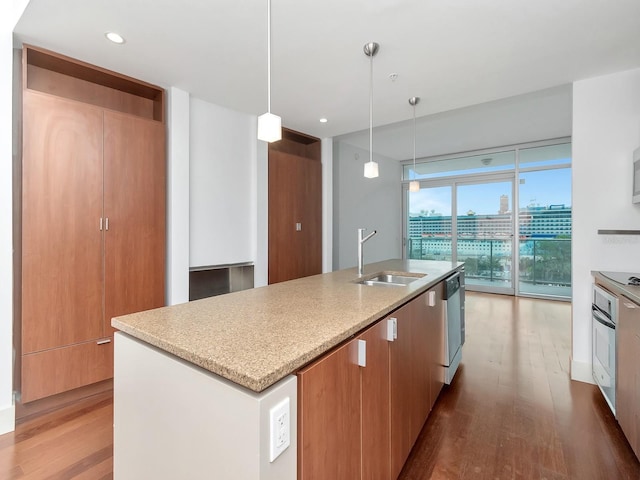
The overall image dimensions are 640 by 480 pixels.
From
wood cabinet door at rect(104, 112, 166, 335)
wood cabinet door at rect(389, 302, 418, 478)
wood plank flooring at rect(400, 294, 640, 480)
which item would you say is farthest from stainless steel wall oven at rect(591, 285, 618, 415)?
wood cabinet door at rect(104, 112, 166, 335)

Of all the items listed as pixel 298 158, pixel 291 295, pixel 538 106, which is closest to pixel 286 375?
pixel 291 295

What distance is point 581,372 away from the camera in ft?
8.59

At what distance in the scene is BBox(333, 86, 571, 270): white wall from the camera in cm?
397

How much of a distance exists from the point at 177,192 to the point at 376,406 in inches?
98.6

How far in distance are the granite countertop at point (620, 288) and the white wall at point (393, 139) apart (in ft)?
6.44

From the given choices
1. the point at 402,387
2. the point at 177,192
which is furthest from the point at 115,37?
the point at 402,387

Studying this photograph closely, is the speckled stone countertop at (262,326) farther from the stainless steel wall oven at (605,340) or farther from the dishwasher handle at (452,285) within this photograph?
the stainless steel wall oven at (605,340)

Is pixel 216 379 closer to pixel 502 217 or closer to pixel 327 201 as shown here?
pixel 327 201

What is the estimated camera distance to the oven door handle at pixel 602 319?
2005 mm

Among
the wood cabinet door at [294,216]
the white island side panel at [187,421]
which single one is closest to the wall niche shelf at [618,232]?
the white island side panel at [187,421]

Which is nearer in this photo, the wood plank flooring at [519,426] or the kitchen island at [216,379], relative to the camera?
the kitchen island at [216,379]

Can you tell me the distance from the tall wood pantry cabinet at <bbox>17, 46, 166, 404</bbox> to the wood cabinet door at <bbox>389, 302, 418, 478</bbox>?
2.25 m

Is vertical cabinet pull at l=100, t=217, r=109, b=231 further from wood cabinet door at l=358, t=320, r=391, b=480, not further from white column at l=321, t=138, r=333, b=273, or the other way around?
white column at l=321, t=138, r=333, b=273

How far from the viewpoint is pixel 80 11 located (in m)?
1.85
